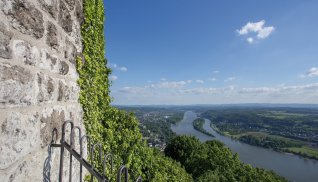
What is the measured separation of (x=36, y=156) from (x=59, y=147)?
476 mm

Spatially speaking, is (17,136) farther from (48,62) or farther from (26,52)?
(48,62)

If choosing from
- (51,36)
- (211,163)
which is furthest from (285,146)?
(51,36)

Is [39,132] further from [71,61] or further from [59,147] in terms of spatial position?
[71,61]

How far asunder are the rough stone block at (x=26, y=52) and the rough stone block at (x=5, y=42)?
0.07 m

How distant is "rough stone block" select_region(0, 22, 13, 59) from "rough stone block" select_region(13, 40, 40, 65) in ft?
0.21

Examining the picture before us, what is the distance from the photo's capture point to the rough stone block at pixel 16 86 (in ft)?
5.09

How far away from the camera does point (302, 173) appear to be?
5075 cm

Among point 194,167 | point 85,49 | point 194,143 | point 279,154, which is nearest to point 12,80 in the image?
point 85,49

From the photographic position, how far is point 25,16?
5.89 ft

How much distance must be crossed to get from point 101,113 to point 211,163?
19684mm

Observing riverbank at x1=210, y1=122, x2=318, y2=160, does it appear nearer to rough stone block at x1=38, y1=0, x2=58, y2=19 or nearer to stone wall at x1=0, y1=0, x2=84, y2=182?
stone wall at x1=0, y1=0, x2=84, y2=182

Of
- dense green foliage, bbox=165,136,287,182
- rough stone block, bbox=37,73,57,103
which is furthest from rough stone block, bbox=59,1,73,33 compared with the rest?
dense green foliage, bbox=165,136,287,182

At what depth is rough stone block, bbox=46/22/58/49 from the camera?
2211 mm

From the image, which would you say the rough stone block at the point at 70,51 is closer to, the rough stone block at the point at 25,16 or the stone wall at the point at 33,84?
the stone wall at the point at 33,84
